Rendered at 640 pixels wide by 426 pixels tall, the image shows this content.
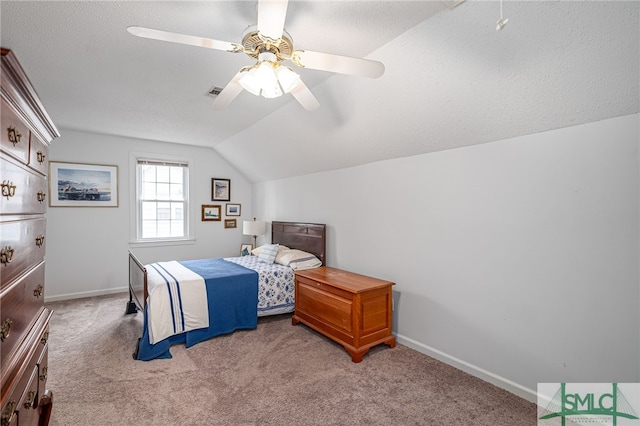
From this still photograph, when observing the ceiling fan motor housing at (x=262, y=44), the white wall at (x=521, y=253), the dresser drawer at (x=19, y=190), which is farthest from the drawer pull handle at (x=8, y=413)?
the white wall at (x=521, y=253)

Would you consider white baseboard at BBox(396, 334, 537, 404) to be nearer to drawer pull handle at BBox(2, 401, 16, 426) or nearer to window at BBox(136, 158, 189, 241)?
drawer pull handle at BBox(2, 401, 16, 426)

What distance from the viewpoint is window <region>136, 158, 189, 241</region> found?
5176mm

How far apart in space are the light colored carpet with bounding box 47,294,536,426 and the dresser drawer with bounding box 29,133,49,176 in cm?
157

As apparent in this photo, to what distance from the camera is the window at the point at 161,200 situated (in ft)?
17.0

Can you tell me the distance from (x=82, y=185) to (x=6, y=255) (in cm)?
429

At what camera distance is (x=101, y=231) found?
4797 mm

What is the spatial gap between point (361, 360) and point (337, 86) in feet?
7.80

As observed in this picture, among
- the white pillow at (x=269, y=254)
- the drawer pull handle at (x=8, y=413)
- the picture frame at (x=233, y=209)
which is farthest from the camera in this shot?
the picture frame at (x=233, y=209)

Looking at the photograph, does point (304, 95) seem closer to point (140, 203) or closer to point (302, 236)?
point (302, 236)

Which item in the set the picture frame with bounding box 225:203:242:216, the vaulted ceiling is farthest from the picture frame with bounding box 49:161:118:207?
the picture frame with bounding box 225:203:242:216

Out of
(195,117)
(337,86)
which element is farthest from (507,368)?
(195,117)

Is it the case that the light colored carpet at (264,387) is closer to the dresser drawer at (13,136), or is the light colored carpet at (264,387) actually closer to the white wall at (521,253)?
the white wall at (521,253)

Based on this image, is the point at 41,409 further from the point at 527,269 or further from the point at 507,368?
the point at 527,269

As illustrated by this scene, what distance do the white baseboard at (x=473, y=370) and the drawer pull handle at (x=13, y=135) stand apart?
10.1ft
